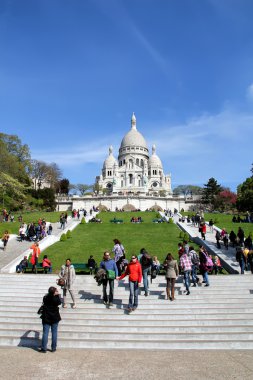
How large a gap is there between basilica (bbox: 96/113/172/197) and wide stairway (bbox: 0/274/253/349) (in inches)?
3423

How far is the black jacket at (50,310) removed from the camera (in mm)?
7195

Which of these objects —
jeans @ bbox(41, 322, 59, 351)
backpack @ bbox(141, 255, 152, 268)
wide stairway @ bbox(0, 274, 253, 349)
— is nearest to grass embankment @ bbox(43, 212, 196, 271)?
wide stairway @ bbox(0, 274, 253, 349)

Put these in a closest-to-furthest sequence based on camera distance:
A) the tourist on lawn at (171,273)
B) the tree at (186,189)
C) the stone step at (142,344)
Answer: the stone step at (142,344) < the tourist on lawn at (171,273) < the tree at (186,189)

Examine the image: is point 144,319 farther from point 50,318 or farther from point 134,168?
point 134,168

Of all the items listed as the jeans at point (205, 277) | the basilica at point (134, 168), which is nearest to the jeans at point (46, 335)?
the jeans at point (205, 277)

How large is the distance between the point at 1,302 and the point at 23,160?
1764 inches

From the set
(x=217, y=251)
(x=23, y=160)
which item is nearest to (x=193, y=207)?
(x=23, y=160)

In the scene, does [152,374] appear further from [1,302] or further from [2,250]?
[2,250]

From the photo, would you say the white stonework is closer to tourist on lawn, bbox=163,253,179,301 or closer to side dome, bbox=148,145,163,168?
side dome, bbox=148,145,163,168

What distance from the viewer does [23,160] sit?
52.5m

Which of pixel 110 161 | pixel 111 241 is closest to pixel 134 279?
pixel 111 241

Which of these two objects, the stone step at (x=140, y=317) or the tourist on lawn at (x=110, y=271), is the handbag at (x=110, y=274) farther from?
the stone step at (x=140, y=317)

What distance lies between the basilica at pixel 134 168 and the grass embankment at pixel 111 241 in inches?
2701

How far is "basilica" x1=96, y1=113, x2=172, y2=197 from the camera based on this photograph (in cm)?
10531
